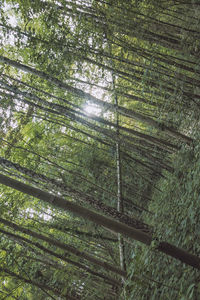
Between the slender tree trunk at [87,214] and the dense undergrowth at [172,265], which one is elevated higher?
the slender tree trunk at [87,214]

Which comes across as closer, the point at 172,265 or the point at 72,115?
the point at 172,265

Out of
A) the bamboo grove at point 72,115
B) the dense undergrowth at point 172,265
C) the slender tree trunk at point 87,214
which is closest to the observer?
the slender tree trunk at point 87,214

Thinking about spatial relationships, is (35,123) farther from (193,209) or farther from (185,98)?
(193,209)

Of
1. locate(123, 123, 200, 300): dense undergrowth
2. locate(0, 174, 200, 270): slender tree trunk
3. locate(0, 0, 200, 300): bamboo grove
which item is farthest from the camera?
locate(0, 0, 200, 300): bamboo grove

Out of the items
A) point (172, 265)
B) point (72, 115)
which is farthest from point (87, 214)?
point (72, 115)

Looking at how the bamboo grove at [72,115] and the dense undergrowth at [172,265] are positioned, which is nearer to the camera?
the dense undergrowth at [172,265]

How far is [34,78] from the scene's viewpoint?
419 cm

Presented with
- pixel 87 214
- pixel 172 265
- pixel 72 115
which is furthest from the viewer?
pixel 72 115

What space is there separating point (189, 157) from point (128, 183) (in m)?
2.24

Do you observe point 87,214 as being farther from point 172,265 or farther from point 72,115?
point 72,115

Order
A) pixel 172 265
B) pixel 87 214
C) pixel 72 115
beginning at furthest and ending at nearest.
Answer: pixel 72 115 < pixel 172 265 < pixel 87 214

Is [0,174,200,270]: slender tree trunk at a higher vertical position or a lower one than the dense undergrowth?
higher

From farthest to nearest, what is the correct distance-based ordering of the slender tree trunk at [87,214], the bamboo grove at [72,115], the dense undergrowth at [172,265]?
1. the bamboo grove at [72,115]
2. the dense undergrowth at [172,265]
3. the slender tree trunk at [87,214]

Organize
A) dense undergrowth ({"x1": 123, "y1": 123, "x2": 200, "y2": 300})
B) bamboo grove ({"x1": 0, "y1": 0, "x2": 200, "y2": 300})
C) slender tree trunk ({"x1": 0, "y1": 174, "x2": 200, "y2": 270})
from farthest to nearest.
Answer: bamboo grove ({"x1": 0, "y1": 0, "x2": 200, "y2": 300}) → dense undergrowth ({"x1": 123, "y1": 123, "x2": 200, "y2": 300}) → slender tree trunk ({"x1": 0, "y1": 174, "x2": 200, "y2": 270})
